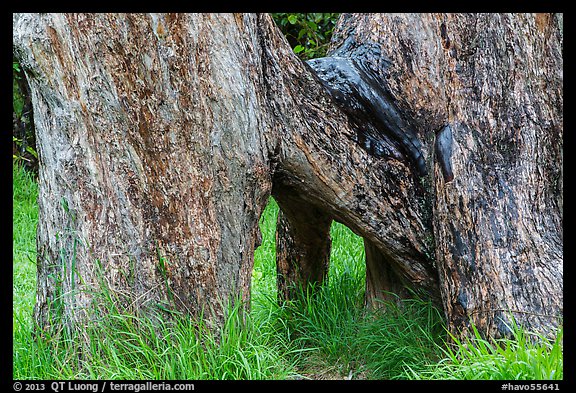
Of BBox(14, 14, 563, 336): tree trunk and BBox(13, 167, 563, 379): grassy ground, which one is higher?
BBox(14, 14, 563, 336): tree trunk

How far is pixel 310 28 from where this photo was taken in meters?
7.44

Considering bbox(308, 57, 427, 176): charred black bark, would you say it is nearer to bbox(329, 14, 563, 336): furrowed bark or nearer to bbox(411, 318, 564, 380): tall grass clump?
bbox(329, 14, 563, 336): furrowed bark

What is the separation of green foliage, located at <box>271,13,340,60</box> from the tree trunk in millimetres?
3207

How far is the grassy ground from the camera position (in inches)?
117

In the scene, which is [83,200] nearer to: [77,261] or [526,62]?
[77,261]

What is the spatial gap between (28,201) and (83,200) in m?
4.54

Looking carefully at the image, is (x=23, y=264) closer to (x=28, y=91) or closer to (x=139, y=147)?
(x=28, y=91)

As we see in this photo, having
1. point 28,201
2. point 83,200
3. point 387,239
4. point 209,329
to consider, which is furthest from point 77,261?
point 28,201

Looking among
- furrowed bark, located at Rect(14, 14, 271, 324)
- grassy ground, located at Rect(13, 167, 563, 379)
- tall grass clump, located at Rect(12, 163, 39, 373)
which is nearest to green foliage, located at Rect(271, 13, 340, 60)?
tall grass clump, located at Rect(12, 163, 39, 373)

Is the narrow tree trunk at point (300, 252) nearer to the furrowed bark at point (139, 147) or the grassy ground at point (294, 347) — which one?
the grassy ground at point (294, 347)

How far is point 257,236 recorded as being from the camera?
3.48 metres

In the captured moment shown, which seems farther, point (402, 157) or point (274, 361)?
point (402, 157)
